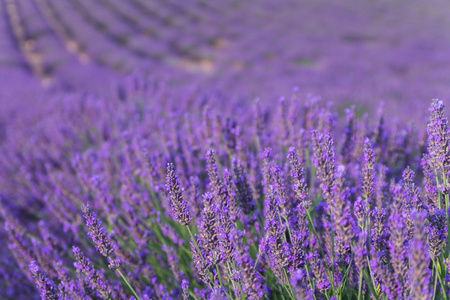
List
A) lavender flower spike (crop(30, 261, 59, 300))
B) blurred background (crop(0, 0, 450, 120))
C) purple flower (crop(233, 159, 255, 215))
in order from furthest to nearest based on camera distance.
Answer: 1. blurred background (crop(0, 0, 450, 120))
2. purple flower (crop(233, 159, 255, 215))
3. lavender flower spike (crop(30, 261, 59, 300))

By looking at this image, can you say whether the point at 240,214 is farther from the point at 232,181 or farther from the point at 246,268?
the point at 246,268

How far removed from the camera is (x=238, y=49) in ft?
45.1

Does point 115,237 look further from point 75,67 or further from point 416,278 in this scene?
point 75,67

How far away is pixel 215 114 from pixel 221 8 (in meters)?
18.6

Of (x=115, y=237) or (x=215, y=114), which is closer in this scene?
(x=115, y=237)

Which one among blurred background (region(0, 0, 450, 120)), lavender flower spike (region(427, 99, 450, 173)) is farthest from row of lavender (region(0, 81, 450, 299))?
blurred background (region(0, 0, 450, 120))

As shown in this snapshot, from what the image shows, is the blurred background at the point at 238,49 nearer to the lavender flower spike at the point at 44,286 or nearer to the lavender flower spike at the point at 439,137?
the lavender flower spike at the point at 439,137

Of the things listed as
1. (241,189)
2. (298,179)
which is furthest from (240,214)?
(298,179)

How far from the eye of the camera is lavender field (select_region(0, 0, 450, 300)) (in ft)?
4.36

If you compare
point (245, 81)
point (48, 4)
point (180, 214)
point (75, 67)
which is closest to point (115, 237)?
point (180, 214)

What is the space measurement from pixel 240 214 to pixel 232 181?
168 mm

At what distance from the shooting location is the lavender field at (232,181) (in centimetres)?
133

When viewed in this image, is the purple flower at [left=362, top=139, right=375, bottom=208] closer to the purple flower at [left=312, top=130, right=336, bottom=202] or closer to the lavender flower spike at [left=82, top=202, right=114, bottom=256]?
the purple flower at [left=312, top=130, right=336, bottom=202]

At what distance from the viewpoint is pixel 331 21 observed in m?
16.7
